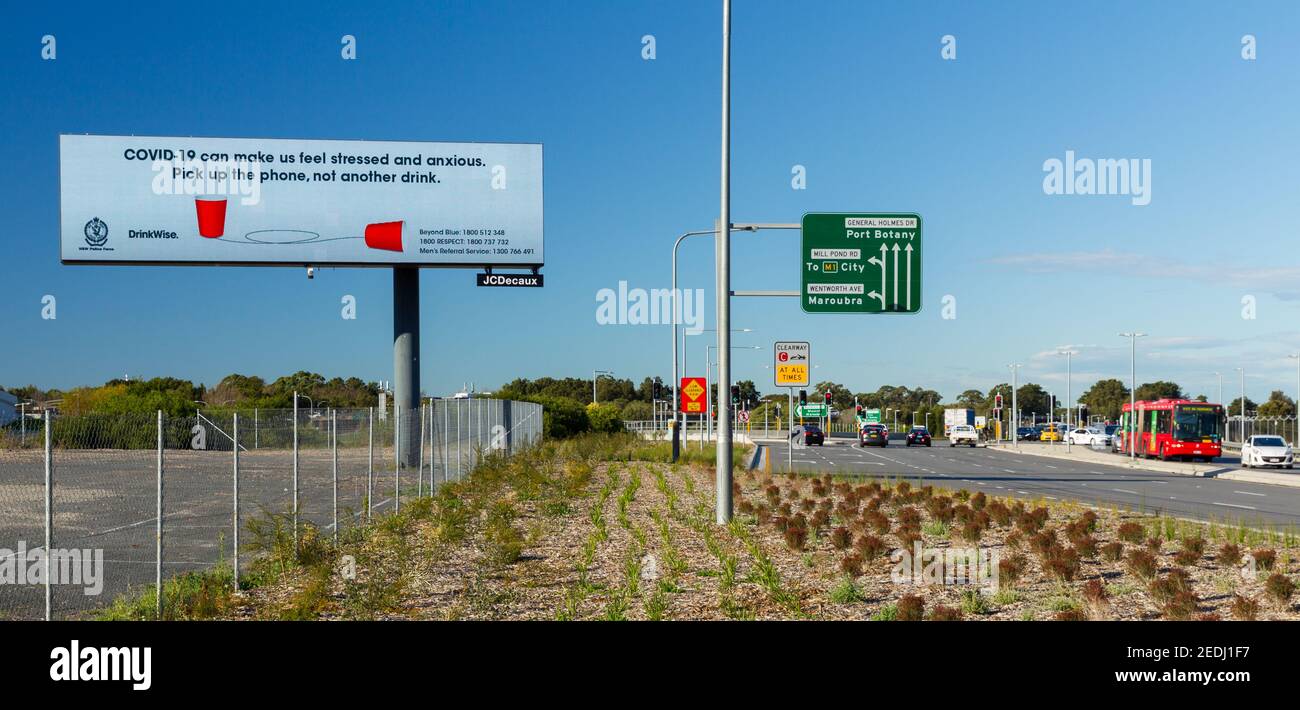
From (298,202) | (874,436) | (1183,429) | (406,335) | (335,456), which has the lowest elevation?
(874,436)

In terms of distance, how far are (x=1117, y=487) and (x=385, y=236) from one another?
23.5 m

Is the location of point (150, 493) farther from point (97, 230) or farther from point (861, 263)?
point (97, 230)

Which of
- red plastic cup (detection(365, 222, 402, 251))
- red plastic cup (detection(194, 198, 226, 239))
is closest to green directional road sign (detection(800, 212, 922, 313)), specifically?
red plastic cup (detection(365, 222, 402, 251))

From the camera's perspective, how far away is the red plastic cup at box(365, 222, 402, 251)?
117 ft

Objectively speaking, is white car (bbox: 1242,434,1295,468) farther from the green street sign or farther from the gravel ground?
the gravel ground

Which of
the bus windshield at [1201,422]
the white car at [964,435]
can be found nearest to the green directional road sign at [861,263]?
the bus windshield at [1201,422]

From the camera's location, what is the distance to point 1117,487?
3128cm

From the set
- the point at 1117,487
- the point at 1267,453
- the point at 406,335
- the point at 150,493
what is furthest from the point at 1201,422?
the point at 150,493

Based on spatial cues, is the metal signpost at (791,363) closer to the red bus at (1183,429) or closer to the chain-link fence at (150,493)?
the chain-link fence at (150,493)

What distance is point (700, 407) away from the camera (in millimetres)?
38344

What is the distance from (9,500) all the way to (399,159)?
19.8m
